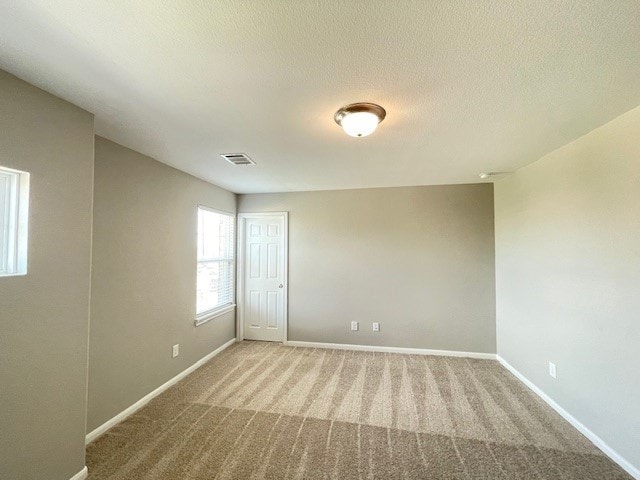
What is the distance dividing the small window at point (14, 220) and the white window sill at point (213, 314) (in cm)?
217

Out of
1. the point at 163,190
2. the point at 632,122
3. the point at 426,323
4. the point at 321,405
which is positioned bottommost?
the point at 321,405

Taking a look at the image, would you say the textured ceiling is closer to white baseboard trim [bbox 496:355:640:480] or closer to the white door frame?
the white door frame

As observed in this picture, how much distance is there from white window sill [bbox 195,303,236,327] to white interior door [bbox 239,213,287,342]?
0.25 metres

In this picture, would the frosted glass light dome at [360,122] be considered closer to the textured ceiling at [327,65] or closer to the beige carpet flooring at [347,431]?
the textured ceiling at [327,65]

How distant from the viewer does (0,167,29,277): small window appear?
4.67 feet

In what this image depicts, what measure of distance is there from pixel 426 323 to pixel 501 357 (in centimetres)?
100

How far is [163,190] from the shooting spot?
2912 mm

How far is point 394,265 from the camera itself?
4.03 metres

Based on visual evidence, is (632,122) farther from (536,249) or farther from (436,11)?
(436,11)

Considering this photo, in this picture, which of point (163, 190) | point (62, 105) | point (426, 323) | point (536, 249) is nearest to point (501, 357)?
point (426, 323)

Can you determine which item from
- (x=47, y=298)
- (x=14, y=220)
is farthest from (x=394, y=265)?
(x=14, y=220)

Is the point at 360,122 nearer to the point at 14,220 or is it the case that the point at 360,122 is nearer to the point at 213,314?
the point at 14,220

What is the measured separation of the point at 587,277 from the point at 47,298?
148 inches

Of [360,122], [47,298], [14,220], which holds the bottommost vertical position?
[47,298]
